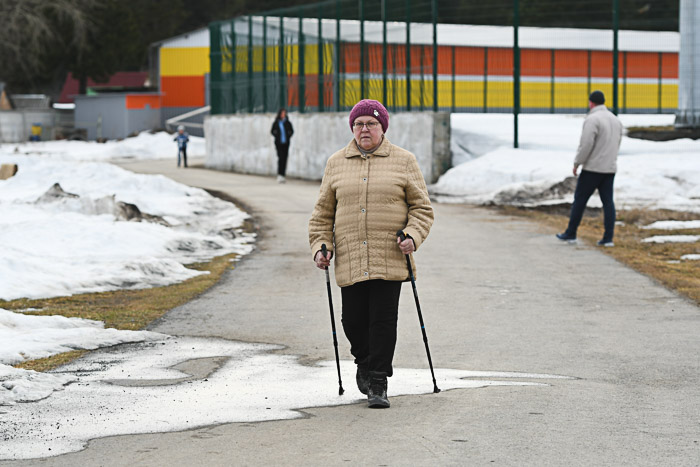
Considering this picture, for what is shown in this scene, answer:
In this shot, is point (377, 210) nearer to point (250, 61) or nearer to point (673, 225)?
point (673, 225)

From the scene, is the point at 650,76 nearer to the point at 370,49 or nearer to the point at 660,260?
the point at 370,49

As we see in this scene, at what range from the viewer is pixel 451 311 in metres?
9.73

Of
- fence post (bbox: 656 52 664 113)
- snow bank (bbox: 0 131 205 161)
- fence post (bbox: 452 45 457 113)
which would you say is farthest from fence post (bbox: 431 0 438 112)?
snow bank (bbox: 0 131 205 161)

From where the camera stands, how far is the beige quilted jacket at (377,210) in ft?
21.2

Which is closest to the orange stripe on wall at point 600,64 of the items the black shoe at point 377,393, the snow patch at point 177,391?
the snow patch at point 177,391

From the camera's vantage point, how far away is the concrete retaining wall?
24141 millimetres

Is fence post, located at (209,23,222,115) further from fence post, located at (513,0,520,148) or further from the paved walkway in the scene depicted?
the paved walkway

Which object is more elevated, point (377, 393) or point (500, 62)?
point (500, 62)

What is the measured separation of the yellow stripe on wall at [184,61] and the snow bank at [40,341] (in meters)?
58.9

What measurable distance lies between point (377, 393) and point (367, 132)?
1437 millimetres

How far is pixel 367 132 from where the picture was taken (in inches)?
255

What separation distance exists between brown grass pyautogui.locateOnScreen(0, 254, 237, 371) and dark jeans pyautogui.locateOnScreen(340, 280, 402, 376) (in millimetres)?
2856

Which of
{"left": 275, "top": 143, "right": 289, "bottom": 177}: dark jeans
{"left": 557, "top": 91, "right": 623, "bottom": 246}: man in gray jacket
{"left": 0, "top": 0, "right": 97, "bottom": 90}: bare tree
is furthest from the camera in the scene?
{"left": 0, "top": 0, "right": 97, "bottom": 90}: bare tree

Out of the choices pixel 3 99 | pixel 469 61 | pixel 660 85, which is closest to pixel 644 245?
pixel 469 61
